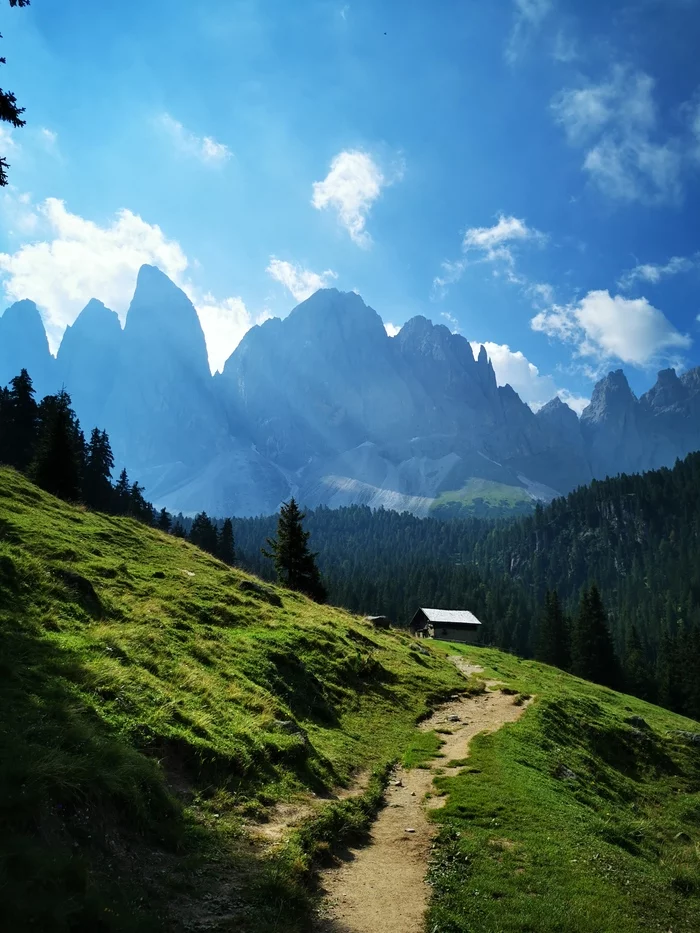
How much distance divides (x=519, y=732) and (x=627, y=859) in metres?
10.2

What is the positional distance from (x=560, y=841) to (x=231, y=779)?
8.33m

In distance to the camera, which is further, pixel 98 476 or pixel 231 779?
pixel 98 476

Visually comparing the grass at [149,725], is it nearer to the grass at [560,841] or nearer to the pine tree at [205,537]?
the grass at [560,841]

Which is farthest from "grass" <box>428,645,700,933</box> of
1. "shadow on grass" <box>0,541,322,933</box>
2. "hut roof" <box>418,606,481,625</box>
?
"hut roof" <box>418,606,481,625</box>

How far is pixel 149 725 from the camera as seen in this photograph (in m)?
12.8

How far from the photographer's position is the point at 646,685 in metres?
91.0

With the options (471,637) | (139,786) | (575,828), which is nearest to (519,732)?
(575,828)

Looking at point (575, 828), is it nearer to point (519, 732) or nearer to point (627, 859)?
point (627, 859)

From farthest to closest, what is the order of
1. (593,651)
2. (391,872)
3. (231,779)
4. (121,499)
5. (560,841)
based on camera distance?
(121,499)
(593,651)
(560,841)
(231,779)
(391,872)

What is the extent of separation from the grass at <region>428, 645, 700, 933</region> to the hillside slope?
7cm

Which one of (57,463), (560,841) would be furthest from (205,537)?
(560,841)

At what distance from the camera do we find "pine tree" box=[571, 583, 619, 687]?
86812mm

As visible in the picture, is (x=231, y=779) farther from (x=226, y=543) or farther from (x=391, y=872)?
(x=226, y=543)

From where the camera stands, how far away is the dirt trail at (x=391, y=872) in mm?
9305
